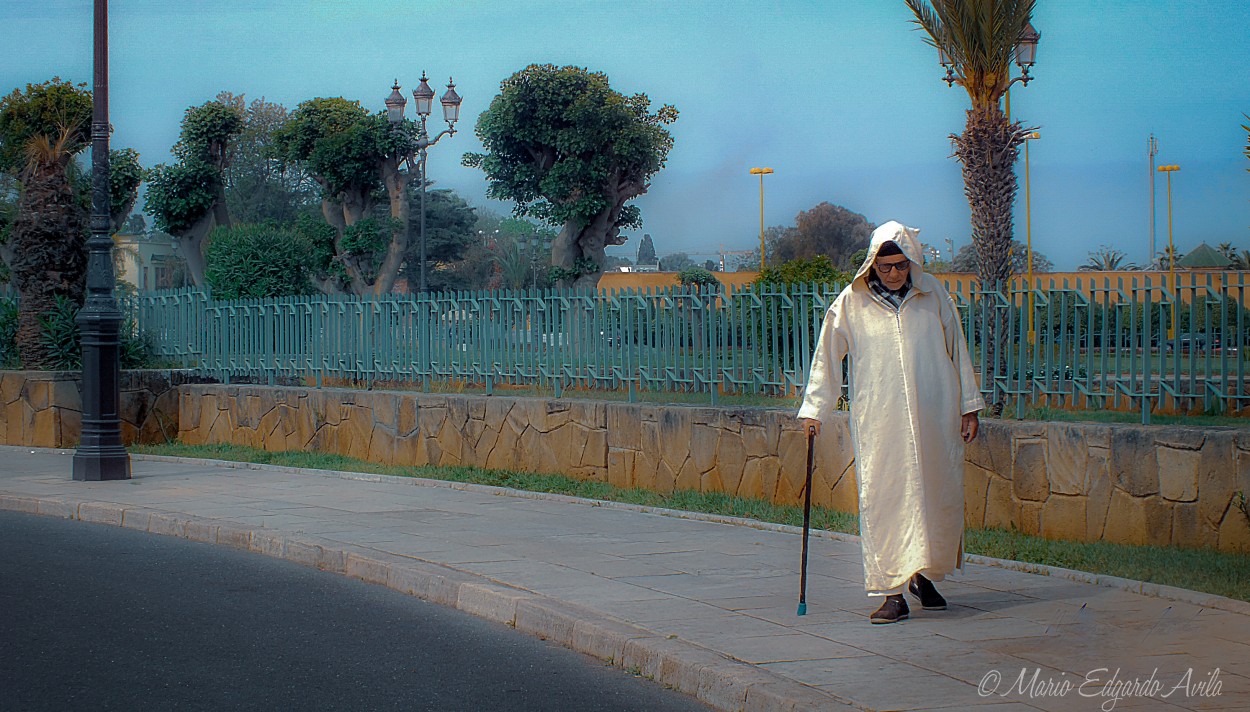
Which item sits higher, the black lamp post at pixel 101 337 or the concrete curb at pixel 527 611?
the black lamp post at pixel 101 337

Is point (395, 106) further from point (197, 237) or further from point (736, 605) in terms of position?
point (736, 605)

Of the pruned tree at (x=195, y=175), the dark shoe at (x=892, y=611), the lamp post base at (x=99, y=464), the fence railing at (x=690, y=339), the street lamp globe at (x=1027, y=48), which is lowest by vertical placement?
the dark shoe at (x=892, y=611)

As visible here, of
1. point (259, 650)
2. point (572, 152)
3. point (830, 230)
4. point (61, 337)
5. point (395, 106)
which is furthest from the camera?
point (830, 230)

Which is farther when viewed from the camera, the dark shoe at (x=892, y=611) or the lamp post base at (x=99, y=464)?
the lamp post base at (x=99, y=464)

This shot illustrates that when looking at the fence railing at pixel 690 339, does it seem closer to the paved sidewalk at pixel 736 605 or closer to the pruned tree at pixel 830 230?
the paved sidewalk at pixel 736 605

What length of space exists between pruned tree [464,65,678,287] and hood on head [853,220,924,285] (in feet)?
95.9

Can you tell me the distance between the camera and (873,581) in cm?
673

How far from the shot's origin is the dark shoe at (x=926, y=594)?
22.8ft

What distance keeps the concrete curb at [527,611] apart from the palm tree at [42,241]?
7709 millimetres

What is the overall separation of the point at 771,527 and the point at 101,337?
24.8ft

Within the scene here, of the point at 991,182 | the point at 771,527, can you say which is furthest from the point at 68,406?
the point at 991,182

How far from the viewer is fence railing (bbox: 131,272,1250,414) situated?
30.0 feet

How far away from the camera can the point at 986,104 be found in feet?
42.5

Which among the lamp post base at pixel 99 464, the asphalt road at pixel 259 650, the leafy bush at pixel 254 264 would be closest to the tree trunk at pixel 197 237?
the leafy bush at pixel 254 264
